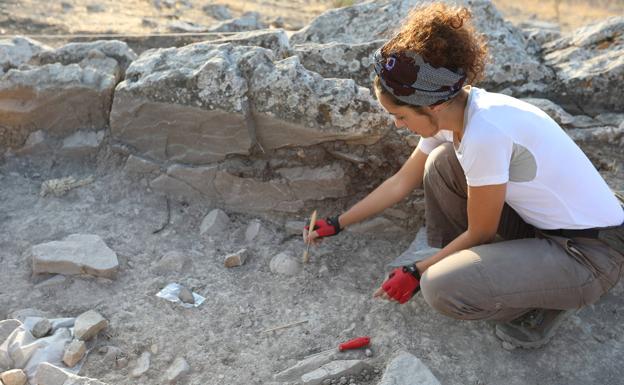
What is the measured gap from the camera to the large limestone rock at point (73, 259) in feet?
8.99

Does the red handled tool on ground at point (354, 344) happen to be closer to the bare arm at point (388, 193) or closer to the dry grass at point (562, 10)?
the bare arm at point (388, 193)

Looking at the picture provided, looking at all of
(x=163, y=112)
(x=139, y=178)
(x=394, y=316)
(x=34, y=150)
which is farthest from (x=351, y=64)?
(x=34, y=150)

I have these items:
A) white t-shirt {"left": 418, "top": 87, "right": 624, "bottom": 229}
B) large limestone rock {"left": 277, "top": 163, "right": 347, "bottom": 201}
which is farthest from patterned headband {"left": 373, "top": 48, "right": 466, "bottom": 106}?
large limestone rock {"left": 277, "top": 163, "right": 347, "bottom": 201}

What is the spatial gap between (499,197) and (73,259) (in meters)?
1.85

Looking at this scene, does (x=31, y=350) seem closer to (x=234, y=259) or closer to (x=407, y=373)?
(x=234, y=259)

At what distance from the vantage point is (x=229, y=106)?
3.11 meters

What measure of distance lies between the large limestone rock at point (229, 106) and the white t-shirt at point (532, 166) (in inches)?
36.6

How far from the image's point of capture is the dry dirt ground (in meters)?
2.35

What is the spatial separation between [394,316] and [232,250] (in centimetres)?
91

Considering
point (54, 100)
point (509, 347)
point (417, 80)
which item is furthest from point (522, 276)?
point (54, 100)

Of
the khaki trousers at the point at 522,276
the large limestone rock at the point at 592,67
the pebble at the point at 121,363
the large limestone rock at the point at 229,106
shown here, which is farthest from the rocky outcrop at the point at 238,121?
the large limestone rock at the point at 592,67

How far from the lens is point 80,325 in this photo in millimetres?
2438

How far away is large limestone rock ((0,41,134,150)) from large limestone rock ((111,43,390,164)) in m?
0.23

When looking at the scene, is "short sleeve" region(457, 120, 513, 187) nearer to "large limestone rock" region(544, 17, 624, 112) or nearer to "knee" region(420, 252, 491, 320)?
"knee" region(420, 252, 491, 320)
